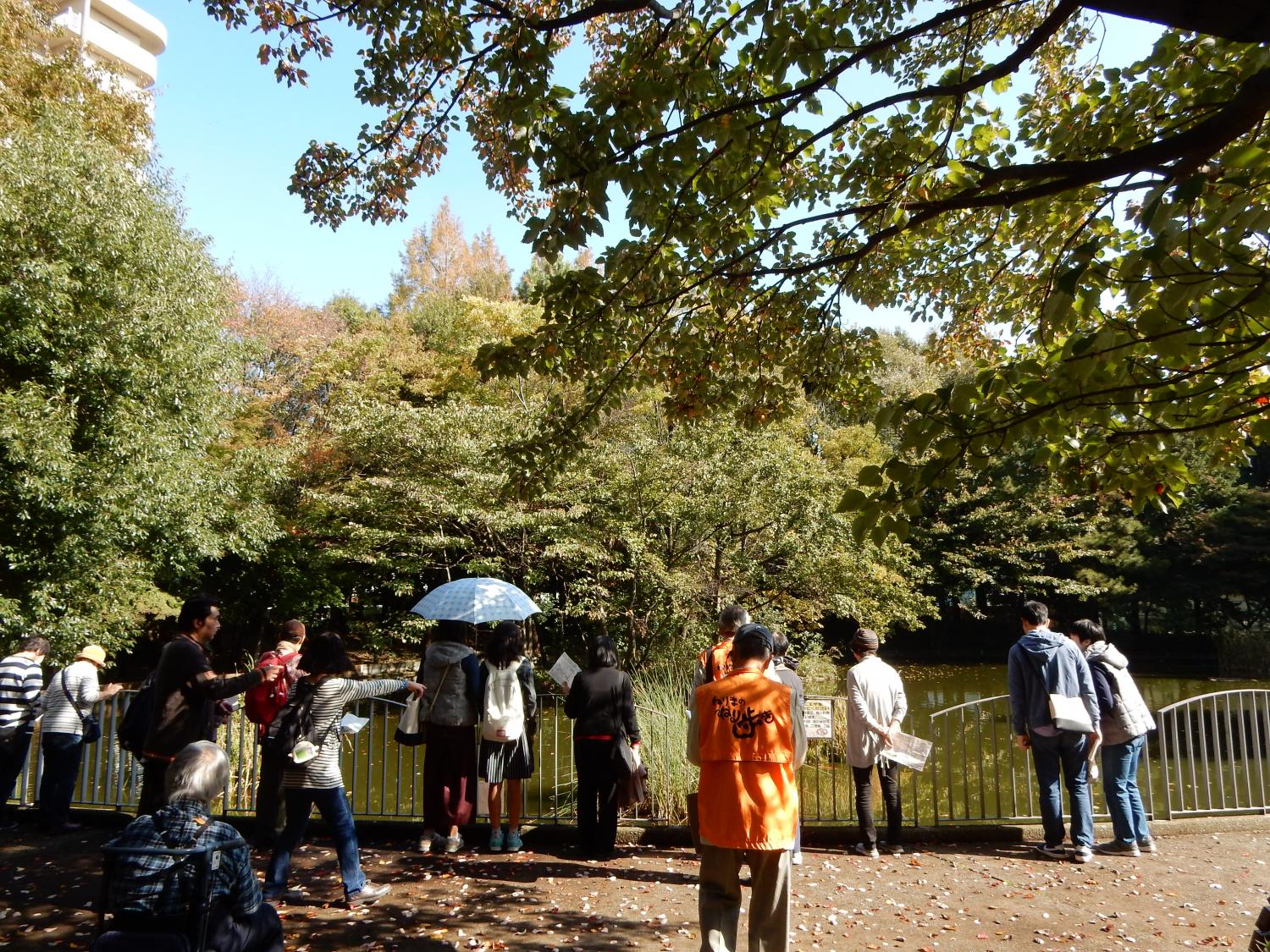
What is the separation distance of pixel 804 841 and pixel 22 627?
1301 cm

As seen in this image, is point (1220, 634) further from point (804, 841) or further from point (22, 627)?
point (22, 627)

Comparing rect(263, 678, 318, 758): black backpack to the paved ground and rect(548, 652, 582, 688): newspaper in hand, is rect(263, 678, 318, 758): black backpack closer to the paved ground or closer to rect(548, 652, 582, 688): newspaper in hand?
the paved ground

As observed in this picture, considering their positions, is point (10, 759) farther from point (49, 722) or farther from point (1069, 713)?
point (1069, 713)

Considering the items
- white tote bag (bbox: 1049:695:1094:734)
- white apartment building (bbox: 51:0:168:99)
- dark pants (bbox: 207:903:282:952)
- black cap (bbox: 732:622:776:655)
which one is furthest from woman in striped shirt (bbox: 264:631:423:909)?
white apartment building (bbox: 51:0:168:99)

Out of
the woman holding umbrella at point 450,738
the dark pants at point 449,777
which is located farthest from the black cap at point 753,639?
the dark pants at point 449,777

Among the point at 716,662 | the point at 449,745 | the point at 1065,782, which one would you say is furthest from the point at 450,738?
the point at 1065,782

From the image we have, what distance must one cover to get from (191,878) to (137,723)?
3.37 meters

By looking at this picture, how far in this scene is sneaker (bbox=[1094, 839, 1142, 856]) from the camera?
6.38 meters

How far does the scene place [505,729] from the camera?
637 centimetres

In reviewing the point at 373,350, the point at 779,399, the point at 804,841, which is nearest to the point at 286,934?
the point at 804,841

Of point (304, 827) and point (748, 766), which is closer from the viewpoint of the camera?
point (748, 766)

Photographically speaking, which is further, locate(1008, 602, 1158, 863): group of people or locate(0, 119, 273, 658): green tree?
locate(0, 119, 273, 658): green tree

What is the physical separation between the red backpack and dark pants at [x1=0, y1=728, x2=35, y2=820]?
9.52 feet

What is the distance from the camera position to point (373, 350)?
86.3ft
